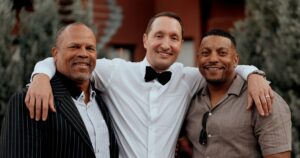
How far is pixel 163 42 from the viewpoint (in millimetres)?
4098

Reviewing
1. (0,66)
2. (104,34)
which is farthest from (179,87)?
(104,34)

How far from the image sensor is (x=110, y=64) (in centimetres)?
425

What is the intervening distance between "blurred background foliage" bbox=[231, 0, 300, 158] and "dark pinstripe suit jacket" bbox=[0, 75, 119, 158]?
358 centimetres

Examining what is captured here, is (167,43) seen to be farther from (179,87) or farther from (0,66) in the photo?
(0,66)

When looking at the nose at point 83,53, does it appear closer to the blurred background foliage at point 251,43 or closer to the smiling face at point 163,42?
the smiling face at point 163,42

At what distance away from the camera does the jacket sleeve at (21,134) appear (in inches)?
130

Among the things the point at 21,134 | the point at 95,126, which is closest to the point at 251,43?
the point at 95,126

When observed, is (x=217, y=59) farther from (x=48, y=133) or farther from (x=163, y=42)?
(x=48, y=133)

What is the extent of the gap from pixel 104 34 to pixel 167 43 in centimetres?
814

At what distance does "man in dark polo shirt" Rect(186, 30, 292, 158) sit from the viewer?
365 cm

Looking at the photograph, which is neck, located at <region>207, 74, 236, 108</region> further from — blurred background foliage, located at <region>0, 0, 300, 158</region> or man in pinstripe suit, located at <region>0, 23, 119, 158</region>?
blurred background foliage, located at <region>0, 0, 300, 158</region>

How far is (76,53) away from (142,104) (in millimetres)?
723

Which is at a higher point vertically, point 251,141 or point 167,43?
point 167,43

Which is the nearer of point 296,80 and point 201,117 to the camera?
point 201,117
